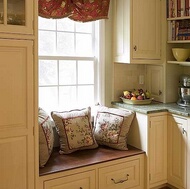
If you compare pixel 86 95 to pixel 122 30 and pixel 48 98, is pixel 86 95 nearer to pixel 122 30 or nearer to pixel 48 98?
pixel 48 98

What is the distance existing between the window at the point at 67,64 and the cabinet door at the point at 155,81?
704mm

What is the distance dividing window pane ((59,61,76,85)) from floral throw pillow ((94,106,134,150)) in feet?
1.73

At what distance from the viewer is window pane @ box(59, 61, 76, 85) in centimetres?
316

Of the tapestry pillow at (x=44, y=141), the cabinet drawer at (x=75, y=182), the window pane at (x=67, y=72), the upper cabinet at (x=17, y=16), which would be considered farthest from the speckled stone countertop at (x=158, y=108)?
the upper cabinet at (x=17, y=16)

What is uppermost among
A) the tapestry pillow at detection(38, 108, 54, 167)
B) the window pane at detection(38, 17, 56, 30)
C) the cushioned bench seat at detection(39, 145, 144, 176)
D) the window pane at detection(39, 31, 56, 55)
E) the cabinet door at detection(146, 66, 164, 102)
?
the window pane at detection(38, 17, 56, 30)

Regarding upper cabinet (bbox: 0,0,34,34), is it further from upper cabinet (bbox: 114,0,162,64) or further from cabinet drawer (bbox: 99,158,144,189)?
cabinet drawer (bbox: 99,158,144,189)

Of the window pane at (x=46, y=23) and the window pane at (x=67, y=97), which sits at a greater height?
the window pane at (x=46, y=23)

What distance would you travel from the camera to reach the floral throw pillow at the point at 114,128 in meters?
3.07

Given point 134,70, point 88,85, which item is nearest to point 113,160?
point 88,85

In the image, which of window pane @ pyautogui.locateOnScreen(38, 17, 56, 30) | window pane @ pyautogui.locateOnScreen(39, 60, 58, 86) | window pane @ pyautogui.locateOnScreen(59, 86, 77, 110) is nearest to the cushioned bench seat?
window pane @ pyautogui.locateOnScreen(59, 86, 77, 110)

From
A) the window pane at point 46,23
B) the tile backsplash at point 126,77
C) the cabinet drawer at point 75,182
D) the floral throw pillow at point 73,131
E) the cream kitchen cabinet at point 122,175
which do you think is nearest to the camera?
the cabinet drawer at point 75,182

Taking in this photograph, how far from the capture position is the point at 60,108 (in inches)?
126

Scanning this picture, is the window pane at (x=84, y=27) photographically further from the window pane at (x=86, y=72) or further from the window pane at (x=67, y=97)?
the window pane at (x=67, y=97)

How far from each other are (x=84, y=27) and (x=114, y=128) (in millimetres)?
1192
